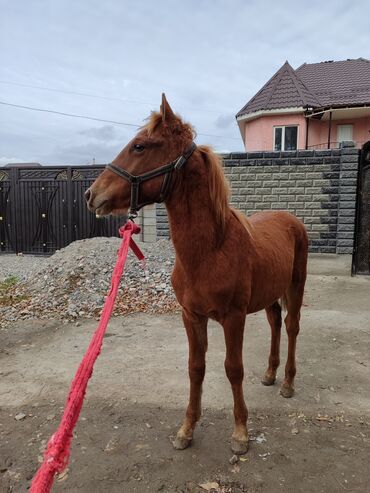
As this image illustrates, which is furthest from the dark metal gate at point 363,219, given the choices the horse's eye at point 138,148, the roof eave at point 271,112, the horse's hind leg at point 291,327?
the roof eave at point 271,112

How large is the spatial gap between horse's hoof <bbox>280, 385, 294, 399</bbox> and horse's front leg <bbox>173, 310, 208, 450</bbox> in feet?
3.13

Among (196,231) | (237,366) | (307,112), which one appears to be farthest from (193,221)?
(307,112)

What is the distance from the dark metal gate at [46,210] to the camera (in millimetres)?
11328

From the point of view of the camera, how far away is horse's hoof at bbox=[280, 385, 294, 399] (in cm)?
329

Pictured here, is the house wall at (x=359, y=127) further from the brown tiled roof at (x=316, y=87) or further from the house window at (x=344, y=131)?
the brown tiled roof at (x=316, y=87)

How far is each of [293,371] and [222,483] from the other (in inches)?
53.2

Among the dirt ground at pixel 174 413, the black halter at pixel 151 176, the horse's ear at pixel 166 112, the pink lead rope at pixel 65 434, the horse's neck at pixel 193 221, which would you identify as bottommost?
the dirt ground at pixel 174 413

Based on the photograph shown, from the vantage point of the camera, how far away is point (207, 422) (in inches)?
115

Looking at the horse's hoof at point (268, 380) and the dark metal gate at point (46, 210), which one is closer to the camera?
the horse's hoof at point (268, 380)

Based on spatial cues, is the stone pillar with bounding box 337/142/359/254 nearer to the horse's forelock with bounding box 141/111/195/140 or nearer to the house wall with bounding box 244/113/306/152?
the horse's forelock with bounding box 141/111/195/140

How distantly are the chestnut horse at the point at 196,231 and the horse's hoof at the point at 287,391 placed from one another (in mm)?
806

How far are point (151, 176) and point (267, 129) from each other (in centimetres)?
1760

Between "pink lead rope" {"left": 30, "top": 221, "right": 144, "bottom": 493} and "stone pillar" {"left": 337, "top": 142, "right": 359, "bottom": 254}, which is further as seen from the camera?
"stone pillar" {"left": 337, "top": 142, "right": 359, "bottom": 254}

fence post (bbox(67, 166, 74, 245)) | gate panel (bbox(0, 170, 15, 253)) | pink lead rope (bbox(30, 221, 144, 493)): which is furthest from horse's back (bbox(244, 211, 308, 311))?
gate panel (bbox(0, 170, 15, 253))
